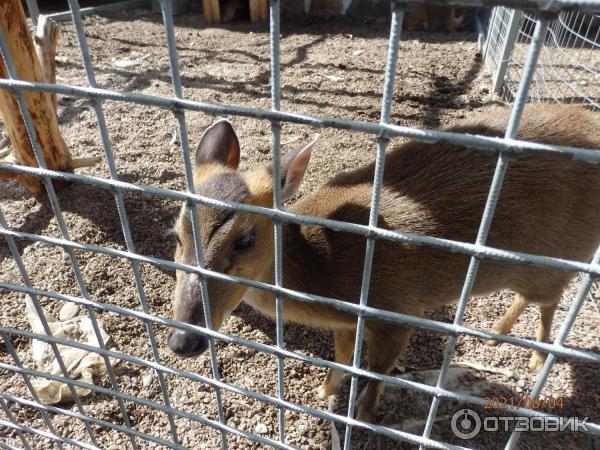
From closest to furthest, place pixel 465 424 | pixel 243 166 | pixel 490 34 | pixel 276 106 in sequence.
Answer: pixel 276 106 → pixel 465 424 → pixel 243 166 → pixel 490 34

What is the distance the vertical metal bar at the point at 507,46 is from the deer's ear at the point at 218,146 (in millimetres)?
3631

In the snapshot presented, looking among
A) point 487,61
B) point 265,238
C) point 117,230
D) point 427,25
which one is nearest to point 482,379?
point 265,238

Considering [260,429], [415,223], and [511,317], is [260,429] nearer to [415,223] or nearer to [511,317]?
[415,223]

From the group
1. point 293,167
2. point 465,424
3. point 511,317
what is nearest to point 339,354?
Answer: point 465,424

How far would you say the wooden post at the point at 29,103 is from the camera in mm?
2717

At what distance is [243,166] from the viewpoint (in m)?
3.80

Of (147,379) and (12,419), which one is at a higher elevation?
(12,419)

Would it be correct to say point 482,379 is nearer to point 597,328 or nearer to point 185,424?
point 597,328

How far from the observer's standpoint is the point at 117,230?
3105 mm

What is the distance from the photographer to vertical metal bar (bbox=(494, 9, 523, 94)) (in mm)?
4578

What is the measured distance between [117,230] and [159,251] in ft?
1.14

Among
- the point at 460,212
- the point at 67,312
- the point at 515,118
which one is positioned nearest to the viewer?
the point at 515,118

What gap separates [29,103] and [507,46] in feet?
14.2

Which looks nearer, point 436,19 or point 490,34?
point 490,34
